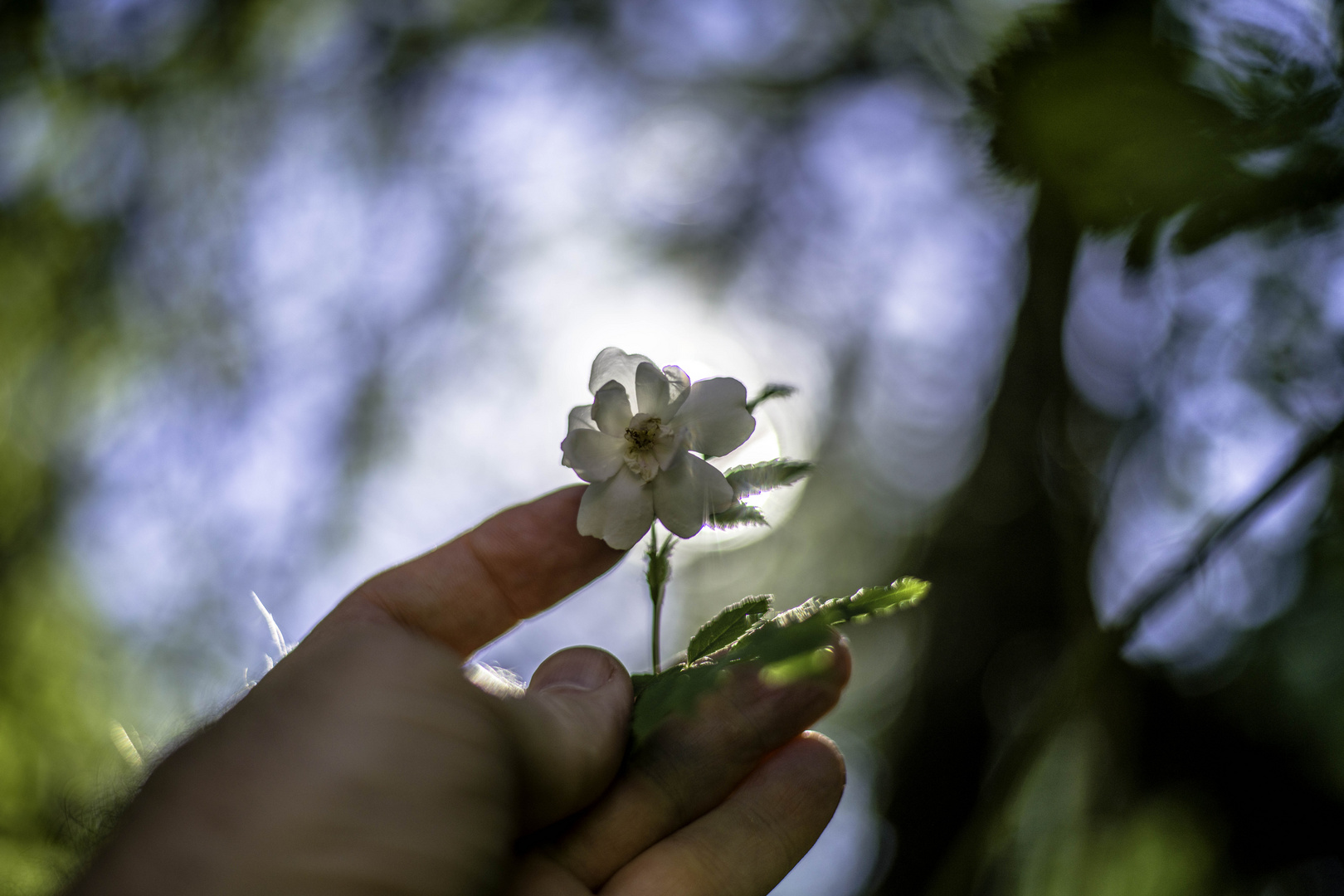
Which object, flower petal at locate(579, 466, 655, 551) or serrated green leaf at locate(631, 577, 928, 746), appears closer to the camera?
serrated green leaf at locate(631, 577, 928, 746)

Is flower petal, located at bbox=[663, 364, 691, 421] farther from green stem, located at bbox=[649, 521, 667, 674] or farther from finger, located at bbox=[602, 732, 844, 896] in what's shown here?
finger, located at bbox=[602, 732, 844, 896]

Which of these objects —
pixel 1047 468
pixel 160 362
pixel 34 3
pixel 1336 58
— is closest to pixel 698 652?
pixel 1336 58

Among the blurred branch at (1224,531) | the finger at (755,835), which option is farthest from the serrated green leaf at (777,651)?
the blurred branch at (1224,531)

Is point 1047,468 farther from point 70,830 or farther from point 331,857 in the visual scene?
point 70,830

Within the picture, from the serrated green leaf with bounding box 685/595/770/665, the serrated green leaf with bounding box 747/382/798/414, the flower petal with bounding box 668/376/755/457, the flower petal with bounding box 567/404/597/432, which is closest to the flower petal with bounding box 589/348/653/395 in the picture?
the flower petal with bounding box 567/404/597/432

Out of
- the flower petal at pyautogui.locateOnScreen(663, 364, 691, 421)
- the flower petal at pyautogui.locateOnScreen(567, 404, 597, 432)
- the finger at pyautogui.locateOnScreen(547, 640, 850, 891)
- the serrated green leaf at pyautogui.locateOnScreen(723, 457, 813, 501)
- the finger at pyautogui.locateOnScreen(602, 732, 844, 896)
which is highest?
the flower petal at pyautogui.locateOnScreen(567, 404, 597, 432)

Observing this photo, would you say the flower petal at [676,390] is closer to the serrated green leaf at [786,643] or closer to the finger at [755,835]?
the serrated green leaf at [786,643]
